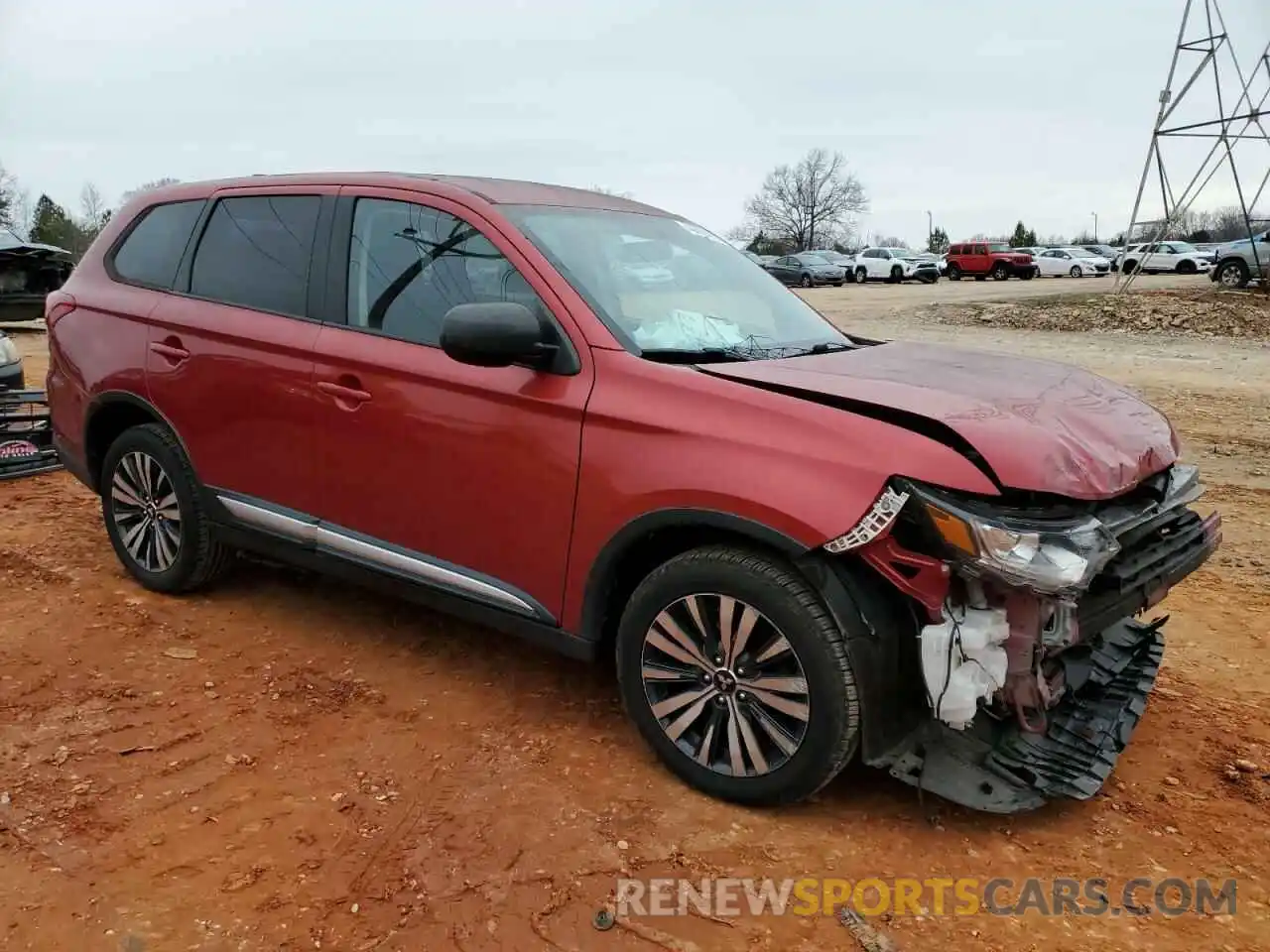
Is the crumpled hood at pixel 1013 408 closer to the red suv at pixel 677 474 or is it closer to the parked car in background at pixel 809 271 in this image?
the red suv at pixel 677 474

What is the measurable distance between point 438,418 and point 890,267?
134ft

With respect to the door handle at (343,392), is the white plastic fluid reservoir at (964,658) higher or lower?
lower

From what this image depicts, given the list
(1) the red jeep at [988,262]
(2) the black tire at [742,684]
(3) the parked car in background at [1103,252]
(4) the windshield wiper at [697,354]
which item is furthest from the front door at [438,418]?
(3) the parked car in background at [1103,252]

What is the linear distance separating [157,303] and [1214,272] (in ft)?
82.9

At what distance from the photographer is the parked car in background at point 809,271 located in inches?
1548

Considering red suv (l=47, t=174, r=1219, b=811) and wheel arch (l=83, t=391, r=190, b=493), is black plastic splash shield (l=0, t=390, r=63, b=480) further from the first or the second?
red suv (l=47, t=174, r=1219, b=811)

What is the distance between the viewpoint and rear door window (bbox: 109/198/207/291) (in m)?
4.57

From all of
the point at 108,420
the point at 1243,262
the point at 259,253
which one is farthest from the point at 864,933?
the point at 1243,262

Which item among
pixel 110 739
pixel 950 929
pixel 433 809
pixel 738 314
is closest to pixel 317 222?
pixel 738 314

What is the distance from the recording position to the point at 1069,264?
45.2 metres

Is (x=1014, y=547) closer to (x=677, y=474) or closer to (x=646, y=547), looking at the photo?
(x=677, y=474)

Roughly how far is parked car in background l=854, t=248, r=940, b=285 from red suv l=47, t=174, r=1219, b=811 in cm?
3953

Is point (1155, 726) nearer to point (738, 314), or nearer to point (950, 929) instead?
point (950, 929)

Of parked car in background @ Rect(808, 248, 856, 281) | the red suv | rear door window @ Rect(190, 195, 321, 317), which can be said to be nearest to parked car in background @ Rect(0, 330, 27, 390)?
the red suv
